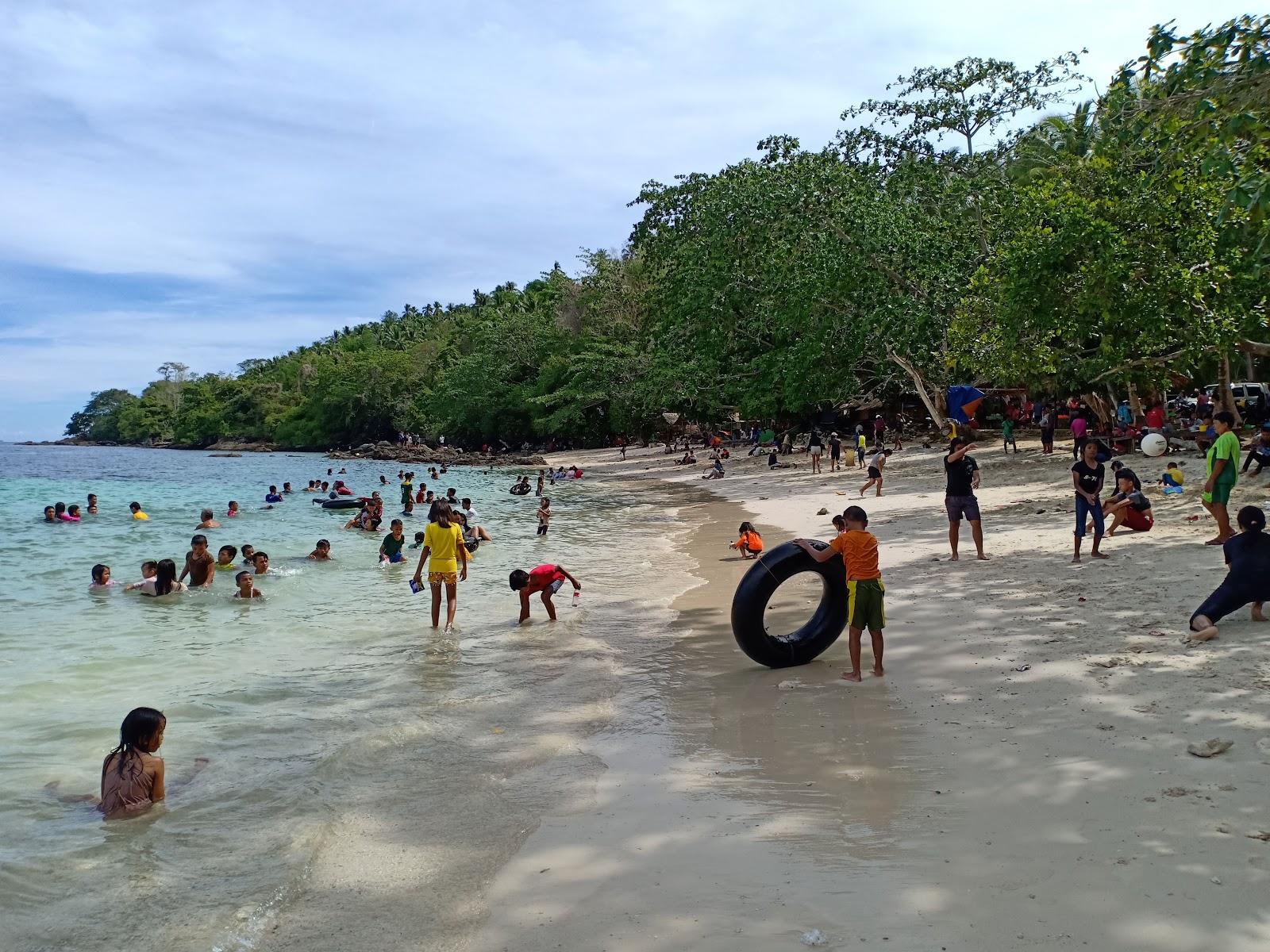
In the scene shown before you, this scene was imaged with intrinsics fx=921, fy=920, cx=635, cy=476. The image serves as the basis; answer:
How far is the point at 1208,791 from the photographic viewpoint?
4.60 meters

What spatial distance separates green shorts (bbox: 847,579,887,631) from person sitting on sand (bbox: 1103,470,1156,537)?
583cm

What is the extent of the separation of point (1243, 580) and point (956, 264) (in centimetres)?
2069

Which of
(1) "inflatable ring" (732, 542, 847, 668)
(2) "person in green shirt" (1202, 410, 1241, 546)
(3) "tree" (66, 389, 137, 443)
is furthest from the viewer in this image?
(3) "tree" (66, 389, 137, 443)

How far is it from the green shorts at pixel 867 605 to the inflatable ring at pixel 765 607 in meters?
0.60

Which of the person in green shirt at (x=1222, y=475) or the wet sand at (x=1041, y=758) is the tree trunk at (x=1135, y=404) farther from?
the wet sand at (x=1041, y=758)

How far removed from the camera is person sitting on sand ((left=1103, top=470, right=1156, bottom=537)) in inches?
459

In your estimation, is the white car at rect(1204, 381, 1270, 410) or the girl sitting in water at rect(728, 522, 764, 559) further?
the white car at rect(1204, 381, 1270, 410)

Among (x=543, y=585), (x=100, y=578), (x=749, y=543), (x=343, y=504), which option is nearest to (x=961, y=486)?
(x=749, y=543)

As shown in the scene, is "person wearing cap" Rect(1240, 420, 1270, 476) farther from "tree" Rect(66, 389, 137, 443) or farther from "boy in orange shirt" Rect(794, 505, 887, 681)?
"tree" Rect(66, 389, 137, 443)

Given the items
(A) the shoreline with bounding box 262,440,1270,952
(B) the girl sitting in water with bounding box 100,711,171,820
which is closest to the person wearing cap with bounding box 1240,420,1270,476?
(A) the shoreline with bounding box 262,440,1270,952

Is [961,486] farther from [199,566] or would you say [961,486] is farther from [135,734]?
[199,566]

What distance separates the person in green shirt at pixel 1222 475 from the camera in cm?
1007

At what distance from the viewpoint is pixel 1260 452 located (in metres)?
15.1

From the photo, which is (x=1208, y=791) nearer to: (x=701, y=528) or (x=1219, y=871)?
(x=1219, y=871)
